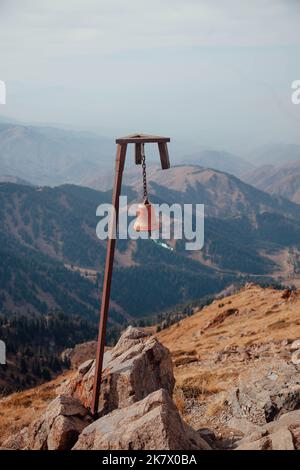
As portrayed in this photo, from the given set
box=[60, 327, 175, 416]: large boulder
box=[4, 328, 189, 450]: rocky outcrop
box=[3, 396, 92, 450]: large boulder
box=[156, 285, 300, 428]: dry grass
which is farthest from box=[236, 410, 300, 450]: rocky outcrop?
box=[156, 285, 300, 428]: dry grass

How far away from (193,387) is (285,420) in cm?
936

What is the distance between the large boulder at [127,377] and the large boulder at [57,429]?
1119 mm

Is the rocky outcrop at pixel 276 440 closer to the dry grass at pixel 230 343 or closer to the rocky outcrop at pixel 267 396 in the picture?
the rocky outcrop at pixel 267 396

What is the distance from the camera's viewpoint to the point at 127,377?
16.3 meters

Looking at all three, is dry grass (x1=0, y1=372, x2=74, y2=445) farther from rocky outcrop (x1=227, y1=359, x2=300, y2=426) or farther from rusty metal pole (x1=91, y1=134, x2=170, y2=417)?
rocky outcrop (x1=227, y1=359, x2=300, y2=426)

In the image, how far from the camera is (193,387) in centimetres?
2264

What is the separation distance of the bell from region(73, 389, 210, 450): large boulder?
460 cm

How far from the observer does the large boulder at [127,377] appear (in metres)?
15.9

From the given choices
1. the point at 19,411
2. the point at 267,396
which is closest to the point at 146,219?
the point at 267,396

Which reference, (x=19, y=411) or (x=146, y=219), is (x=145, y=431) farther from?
(x=19, y=411)

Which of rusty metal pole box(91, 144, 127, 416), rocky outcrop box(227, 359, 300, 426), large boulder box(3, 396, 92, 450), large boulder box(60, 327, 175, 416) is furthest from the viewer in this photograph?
rocky outcrop box(227, 359, 300, 426)

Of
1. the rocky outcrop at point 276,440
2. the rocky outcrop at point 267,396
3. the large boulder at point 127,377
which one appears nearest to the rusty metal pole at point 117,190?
the large boulder at point 127,377

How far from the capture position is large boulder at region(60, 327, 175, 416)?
52.1 ft
